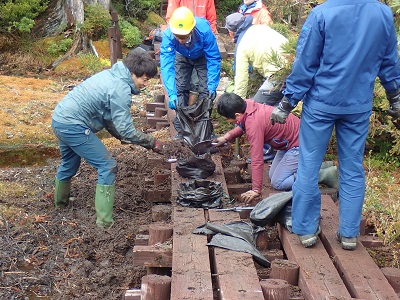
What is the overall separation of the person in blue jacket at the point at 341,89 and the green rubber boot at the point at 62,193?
2.73 m

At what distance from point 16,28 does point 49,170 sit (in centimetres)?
899

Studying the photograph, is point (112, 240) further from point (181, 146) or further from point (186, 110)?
point (186, 110)

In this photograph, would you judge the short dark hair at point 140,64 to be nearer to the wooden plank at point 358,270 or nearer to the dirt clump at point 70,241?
the dirt clump at point 70,241

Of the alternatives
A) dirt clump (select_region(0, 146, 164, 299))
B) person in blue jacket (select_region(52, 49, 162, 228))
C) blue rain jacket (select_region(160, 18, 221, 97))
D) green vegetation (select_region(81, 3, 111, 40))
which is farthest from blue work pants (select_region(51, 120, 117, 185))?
green vegetation (select_region(81, 3, 111, 40))

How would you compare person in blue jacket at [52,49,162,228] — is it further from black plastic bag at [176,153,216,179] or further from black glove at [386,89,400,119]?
black glove at [386,89,400,119]

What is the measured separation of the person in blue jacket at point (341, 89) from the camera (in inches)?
158

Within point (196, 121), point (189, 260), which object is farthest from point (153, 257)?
point (196, 121)

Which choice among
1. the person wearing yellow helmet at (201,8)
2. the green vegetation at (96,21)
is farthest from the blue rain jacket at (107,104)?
the green vegetation at (96,21)

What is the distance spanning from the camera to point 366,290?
3916 millimetres

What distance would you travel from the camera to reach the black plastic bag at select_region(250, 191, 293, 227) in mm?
4801

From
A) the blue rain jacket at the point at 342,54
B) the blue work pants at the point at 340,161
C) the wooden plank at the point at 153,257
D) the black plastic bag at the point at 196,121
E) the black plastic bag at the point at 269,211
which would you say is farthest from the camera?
→ the black plastic bag at the point at 196,121

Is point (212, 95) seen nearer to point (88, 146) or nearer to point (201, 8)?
point (88, 146)

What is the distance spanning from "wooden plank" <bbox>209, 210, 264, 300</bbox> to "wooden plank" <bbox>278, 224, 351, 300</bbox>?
354 mm

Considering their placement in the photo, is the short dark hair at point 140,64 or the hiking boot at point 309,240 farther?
the short dark hair at point 140,64
